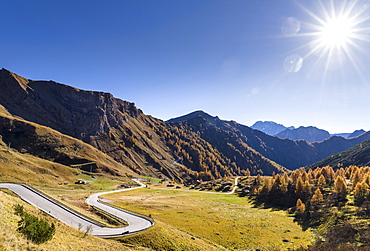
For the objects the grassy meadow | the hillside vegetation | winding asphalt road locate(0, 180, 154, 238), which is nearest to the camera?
winding asphalt road locate(0, 180, 154, 238)

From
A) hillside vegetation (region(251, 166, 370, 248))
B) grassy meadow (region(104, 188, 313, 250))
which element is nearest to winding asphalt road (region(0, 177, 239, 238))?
grassy meadow (region(104, 188, 313, 250))

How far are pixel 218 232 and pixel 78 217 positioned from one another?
1515 inches

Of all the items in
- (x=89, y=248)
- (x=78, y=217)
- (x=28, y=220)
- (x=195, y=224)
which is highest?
(x=28, y=220)

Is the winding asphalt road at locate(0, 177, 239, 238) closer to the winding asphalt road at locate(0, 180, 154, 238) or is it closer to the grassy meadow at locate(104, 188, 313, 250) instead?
the winding asphalt road at locate(0, 180, 154, 238)

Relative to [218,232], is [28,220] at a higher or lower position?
higher

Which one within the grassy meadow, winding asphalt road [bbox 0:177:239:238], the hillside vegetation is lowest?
the grassy meadow

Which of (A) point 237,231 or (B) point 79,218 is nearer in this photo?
(B) point 79,218

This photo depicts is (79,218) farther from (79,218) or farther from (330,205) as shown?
(330,205)

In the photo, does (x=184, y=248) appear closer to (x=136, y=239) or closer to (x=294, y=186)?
(x=136, y=239)

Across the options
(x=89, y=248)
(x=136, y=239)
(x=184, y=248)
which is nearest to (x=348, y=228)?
(x=184, y=248)

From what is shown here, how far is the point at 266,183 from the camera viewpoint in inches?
5364

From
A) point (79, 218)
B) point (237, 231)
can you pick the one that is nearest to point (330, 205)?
point (237, 231)

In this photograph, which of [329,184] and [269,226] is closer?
[269,226]

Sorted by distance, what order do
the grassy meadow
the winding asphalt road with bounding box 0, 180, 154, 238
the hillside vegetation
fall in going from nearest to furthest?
the winding asphalt road with bounding box 0, 180, 154, 238 < the grassy meadow < the hillside vegetation
